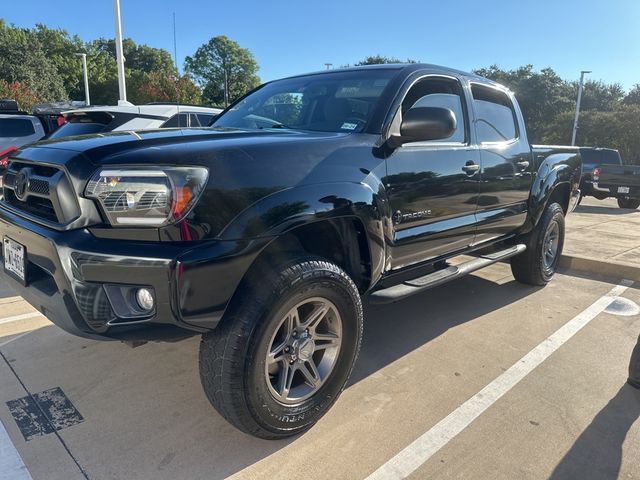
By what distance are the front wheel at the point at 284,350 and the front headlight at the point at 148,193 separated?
0.48 m

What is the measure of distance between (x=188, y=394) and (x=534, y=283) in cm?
367

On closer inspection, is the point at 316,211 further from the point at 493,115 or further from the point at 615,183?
the point at 615,183

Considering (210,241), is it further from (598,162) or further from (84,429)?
(598,162)

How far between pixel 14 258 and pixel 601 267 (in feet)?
18.6

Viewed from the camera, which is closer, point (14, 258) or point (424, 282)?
point (14, 258)

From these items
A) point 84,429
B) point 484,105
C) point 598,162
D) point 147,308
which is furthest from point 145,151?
point 598,162

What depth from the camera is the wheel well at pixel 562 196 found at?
5145mm

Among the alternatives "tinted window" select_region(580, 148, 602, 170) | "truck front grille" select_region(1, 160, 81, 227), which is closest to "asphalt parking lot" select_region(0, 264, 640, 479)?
"truck front grille" select_region(1, 160, 81, 227)

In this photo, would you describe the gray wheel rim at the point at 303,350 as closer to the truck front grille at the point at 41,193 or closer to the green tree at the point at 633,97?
the truck front grille at the point at 41,193

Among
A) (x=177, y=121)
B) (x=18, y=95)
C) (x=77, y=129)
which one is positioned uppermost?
(x=18, y=95)

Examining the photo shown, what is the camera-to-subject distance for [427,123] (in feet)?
9.12

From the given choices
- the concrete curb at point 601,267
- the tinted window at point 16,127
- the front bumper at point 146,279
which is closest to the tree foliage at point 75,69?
the tinted window at point 16,127

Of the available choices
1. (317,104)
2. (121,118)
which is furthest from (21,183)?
(121,118)

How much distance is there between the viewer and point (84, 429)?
252 centimetres
